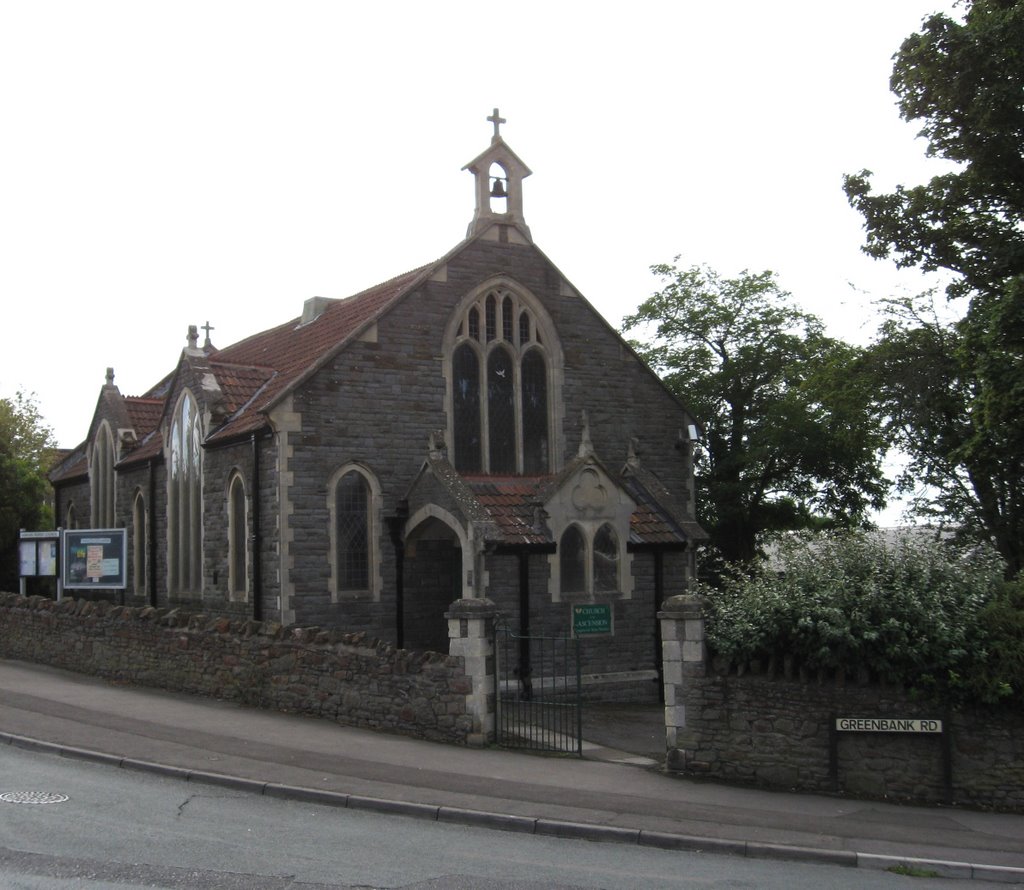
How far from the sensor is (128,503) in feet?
92.9

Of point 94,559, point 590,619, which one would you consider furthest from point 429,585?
point 94,559

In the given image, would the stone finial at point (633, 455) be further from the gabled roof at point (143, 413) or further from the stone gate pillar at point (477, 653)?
the gabled roof at point (143, 413)

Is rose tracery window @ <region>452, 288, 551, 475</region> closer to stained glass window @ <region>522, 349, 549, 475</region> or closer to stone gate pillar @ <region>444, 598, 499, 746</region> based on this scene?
stained glass window @ <region>522, 349, 549, 475</region>

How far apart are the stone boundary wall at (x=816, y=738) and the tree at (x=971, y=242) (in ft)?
24.9

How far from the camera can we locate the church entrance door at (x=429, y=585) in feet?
71.4

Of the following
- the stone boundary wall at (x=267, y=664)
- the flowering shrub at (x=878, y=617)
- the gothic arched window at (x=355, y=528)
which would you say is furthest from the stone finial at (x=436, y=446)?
the flowering shrub at (x=878, y=617)

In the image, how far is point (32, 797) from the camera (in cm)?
1113

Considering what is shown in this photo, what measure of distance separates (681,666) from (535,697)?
7.74m

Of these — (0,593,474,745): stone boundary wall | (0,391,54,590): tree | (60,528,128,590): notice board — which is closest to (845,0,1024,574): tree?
(0,593,474,745): stone boundary wall

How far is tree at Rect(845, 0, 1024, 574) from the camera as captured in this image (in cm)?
1881

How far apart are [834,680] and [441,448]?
10.5 m

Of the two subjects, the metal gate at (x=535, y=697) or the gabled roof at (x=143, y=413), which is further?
the gabled roof at (x=143, y=413)

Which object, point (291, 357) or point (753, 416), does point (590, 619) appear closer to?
point (291, 357)

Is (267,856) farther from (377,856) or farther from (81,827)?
(81,827)
